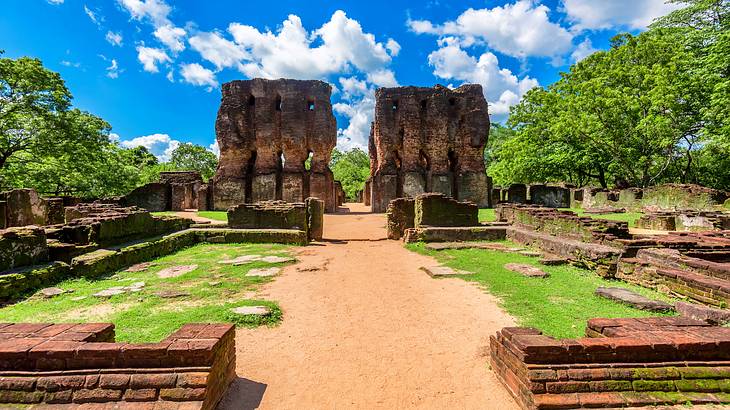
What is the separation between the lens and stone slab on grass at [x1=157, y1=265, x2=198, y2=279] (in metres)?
7.05

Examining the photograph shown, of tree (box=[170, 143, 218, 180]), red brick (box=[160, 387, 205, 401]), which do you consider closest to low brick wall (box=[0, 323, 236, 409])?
red brick (box=[160, 387, 205, 401])

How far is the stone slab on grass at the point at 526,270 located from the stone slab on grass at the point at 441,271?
105cm

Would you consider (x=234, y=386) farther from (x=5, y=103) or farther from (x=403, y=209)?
(x=5, y=103)

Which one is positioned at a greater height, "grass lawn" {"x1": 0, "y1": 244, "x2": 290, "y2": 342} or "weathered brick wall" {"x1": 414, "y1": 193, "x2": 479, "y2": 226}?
"weathered brick wall" {"x1": 414, "y1": 193, "x2": 479, "y2": 226}

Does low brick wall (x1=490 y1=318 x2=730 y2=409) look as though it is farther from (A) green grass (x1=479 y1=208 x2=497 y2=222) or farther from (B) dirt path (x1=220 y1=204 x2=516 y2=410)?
(A) green grass (x1=479 y1=208 x2=497 y2=222)

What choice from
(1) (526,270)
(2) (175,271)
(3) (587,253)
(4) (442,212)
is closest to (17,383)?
(2) (175,271)

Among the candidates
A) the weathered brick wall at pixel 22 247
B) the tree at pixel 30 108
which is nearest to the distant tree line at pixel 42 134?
the tree at pixel 30 108

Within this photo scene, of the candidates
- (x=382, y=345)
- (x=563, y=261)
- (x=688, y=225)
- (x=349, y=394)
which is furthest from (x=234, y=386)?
(x=688, y=225)

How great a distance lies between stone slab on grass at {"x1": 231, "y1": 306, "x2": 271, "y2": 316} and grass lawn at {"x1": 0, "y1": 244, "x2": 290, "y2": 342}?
0.10 metres

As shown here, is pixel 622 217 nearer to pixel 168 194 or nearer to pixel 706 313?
pixel 706 313

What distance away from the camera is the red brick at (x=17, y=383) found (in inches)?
101

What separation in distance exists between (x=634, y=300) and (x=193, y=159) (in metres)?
54.4

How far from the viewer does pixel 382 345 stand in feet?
13.3

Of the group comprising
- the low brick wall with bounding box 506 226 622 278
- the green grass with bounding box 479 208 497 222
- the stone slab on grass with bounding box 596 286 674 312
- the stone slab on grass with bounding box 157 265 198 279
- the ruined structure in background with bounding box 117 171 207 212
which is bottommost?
the stone slab on grass with bounding box 157 265 198 279
